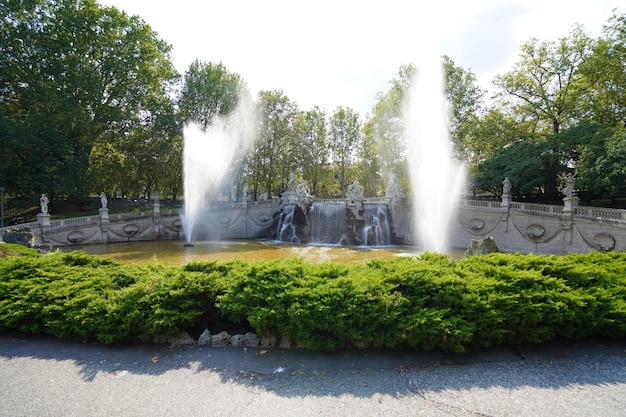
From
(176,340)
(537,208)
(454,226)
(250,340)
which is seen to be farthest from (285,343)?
(454,226)

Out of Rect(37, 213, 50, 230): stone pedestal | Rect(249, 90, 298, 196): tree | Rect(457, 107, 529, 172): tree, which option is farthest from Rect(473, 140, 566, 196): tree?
Rect(37, 213, 50, 230): stone pedestal

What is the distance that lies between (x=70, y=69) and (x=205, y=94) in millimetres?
Answer: 12128

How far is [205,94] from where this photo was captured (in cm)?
3381

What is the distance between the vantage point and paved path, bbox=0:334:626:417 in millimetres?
3375

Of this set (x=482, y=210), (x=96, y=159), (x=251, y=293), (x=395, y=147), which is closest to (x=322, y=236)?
(x=482, y=210)

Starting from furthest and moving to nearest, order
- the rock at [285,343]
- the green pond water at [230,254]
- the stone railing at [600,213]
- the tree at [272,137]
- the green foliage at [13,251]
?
the tree at [272,137], the green pond water at [230,254], the stone railing at [600,213], the green foliage at [13,251], the rock at [285,343]

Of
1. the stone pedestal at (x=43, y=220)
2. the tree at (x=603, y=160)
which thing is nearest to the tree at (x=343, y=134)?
the tree at (x=603, y=160)

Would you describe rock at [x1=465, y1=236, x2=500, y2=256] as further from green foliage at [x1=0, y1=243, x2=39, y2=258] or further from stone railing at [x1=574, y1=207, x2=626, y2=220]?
green foliage at [x1=0, y1=243, x2=39, y2=258]

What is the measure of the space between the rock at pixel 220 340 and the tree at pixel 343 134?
38.5 metres

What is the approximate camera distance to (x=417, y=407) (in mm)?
3359

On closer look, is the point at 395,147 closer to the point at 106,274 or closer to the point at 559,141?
the point at 559,141

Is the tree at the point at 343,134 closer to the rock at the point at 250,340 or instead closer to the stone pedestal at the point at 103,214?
the stone pedestal at the point at 103,214

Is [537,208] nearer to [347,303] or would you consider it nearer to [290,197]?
[290,197]

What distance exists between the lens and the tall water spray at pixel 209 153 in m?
27.5
